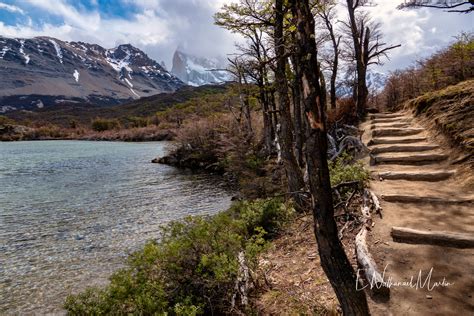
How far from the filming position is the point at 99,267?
8.88 meters

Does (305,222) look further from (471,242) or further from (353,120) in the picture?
(353,120)

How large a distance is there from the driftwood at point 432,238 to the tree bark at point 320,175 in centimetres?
234


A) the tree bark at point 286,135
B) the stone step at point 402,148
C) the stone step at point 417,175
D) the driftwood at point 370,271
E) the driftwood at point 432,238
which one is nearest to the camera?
the driftwood at point 370,271

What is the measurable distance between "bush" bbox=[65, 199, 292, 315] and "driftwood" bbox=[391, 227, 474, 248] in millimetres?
2394

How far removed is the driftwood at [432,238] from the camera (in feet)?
16.1

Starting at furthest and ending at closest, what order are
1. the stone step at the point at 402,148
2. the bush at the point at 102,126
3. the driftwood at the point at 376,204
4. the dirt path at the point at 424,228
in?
the bush at the point at 102,126
the stone step at the point at 402,148
the driftwood at the point at 376,204
the dirt path at the point at 424,228

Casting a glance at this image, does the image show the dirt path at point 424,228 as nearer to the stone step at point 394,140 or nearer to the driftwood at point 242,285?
the stone step at point 394,140

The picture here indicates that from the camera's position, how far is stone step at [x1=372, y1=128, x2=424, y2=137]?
11.5m

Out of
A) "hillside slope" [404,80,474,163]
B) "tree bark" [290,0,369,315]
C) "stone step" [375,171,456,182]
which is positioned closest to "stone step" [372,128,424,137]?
"hillside slope" [404,80,474,163]

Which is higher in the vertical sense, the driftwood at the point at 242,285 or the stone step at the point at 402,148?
the stone step at the point at 402,148

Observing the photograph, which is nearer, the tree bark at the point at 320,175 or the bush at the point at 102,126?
the tree bark at the point at 320,175

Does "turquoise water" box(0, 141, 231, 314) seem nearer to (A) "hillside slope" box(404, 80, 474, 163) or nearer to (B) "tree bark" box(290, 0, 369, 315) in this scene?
(B) "tree bark" box(290, 0, 369, 315)

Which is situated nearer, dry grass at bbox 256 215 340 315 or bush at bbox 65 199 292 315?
dry grass at bbox 256 215 340 315

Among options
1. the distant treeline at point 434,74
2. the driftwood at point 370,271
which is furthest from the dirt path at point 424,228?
the distant treeline at point 434,74
